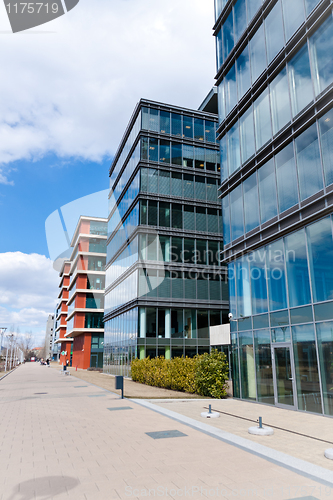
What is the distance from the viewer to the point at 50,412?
14.6 m

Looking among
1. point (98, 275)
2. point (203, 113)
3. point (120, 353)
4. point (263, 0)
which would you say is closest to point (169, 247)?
point (120, 353)

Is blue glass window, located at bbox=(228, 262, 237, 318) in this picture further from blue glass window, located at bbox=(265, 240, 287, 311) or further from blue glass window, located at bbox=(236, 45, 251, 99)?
blue glass window, located at bbox=(236, 45, 251, 99)

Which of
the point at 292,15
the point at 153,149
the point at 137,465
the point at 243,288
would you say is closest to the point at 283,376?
the point at 243,288

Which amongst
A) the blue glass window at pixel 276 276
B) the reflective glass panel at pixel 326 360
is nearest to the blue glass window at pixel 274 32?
the blue glass window at pixel 276 276

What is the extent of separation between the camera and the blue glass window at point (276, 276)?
16.2 m

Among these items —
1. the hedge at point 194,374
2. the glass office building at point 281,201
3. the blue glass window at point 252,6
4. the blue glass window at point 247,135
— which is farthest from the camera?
the blue glass window at point 247,135

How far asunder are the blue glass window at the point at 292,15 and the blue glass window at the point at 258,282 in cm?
1030

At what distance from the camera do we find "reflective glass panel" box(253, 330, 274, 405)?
53.5ft

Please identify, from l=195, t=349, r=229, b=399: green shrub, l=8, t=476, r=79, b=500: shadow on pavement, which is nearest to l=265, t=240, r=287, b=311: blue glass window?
l=195, t=349, r=229, b=399: green shrub

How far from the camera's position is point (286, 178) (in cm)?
1658

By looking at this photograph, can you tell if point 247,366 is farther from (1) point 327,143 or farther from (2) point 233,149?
(2) point 233,149

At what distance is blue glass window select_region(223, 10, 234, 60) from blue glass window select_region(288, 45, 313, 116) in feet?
23.2

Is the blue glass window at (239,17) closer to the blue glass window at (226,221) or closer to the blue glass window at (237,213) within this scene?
the blue glass window at (237,213)

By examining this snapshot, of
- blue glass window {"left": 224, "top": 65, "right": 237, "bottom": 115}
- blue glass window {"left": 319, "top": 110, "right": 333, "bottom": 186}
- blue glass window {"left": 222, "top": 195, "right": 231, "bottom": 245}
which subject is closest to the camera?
blue glass window {"left": 319, "top": 110, "right": 333, "bottom": 186}
